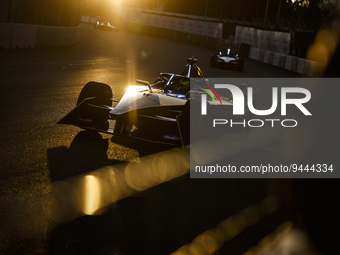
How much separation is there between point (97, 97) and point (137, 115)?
1.11 metres

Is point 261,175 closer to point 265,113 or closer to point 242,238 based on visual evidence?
point 242,238

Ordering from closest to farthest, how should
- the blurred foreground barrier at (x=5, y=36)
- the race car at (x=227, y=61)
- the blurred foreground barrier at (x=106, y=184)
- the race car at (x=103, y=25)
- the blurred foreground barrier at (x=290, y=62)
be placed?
the blurred foreground barrier at (x=106, y=184), the blurred foreground barrier at (x=5, y=36), the race car at (x=227, y=61), the blurred foreground barrier at (x=290, y=62), the race car at (x=103, y=25)

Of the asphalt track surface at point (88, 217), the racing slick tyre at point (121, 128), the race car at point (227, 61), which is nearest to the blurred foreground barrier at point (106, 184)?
the asphalt track surface at point (88, 217)

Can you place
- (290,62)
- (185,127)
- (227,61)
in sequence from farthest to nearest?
(290,62) → (227,61) → (185,127)

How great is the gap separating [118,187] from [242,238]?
1.52 metres

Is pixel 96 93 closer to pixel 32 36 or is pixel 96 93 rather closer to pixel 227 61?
pixel 32 36

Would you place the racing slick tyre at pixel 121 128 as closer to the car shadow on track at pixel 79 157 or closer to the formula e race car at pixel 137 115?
the formula e race car at pixel 137 115

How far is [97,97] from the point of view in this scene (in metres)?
6.87

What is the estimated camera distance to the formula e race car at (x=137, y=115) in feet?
19.4

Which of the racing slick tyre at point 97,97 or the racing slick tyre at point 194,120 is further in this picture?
the racing slick tyre at point 97,97

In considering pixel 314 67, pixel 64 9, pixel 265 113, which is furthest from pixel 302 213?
pixel 64 9

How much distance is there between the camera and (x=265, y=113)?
11.1 metres

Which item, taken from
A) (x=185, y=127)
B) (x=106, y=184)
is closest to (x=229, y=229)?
(x=106, y=184)

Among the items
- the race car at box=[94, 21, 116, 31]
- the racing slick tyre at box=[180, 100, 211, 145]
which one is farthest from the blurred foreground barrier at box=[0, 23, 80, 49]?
the race car at box=[94, 21, 116, 31]
